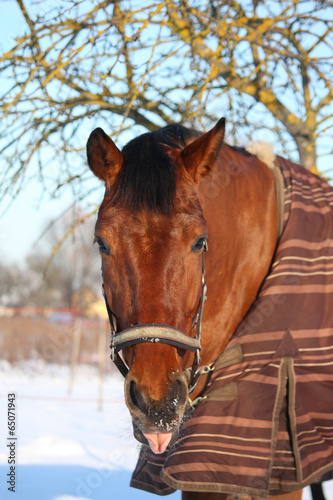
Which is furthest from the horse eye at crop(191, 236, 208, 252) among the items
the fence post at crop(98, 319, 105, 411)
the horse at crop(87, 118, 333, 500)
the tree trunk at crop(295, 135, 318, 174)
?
the fence post at crop(98, 319, 105, 411)

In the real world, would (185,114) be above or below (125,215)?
above

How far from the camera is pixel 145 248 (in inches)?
71.8

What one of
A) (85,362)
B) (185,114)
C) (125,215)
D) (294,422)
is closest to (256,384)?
(294,422)

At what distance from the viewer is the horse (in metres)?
1.75

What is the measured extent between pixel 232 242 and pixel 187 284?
1.88ft

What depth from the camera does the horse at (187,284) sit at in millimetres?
1748

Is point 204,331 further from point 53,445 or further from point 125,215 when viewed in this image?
point 53,445

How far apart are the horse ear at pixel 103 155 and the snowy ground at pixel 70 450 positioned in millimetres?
1046

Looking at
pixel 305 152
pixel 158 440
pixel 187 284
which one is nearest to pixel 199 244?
pixel 187 284

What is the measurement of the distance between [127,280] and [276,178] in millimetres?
1178

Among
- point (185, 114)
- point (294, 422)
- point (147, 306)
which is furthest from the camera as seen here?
point (185, 114)

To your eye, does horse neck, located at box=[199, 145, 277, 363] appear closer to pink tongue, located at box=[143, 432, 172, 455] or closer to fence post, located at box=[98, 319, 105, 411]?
pink tongue, located at box=[143, 432, 172, 455]

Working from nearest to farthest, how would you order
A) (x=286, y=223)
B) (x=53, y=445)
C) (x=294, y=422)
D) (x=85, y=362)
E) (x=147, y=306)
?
(x=147, y=306)
(x=294, y=422)
(x=286, y=223)
(x=53, y=445)
(x=85, y=362)

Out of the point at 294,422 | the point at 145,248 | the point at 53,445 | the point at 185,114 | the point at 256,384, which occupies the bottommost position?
the point at 53,445
